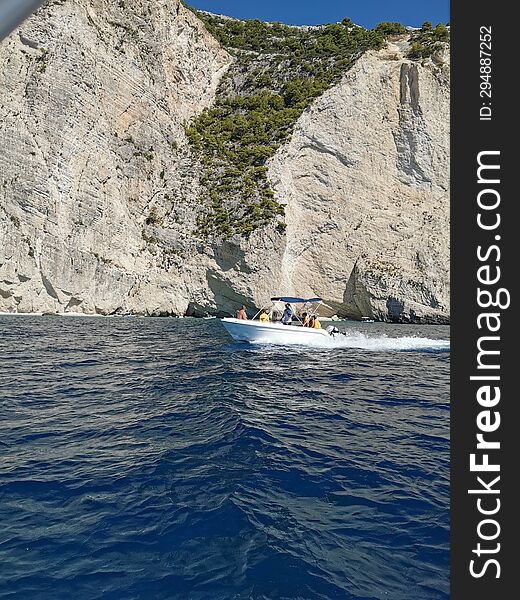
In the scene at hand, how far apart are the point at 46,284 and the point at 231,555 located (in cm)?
4321

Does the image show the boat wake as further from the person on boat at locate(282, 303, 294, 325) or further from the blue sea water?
the blue sea water

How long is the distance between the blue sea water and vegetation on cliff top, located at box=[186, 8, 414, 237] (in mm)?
39516

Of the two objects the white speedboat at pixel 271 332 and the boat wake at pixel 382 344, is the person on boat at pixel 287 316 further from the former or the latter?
the boat wake at pixel 382 344

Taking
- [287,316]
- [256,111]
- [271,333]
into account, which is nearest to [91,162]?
[256,111]

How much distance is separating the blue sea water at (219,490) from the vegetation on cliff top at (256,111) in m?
39.5

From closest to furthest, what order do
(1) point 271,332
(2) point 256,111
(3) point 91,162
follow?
(1) point 271,332
(3) point 91,162
(2) point 256,111

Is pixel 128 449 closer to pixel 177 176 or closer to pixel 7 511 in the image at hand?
pixel 7 511

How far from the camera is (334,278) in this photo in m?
57.8

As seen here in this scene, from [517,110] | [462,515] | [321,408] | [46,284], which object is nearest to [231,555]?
[462,515]

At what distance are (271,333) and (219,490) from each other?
19.4 m

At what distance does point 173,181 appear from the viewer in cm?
5584

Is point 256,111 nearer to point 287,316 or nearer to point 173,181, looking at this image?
point 173,181

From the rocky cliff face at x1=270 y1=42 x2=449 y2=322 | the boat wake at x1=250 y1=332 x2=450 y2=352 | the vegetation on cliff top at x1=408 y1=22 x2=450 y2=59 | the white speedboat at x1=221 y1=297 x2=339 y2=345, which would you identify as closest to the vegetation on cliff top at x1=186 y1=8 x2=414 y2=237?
the rocky cliff face at x1=270 y1=42 x2=449 y2=322

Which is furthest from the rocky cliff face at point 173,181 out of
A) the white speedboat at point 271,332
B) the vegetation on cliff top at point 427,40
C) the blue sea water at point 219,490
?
the blue sea water at point 219,490
